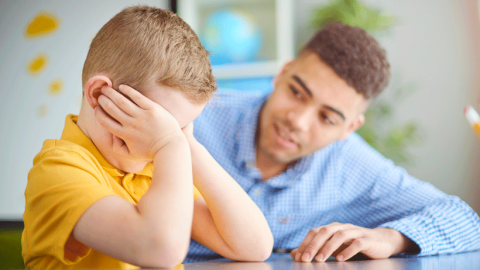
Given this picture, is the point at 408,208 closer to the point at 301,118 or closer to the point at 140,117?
the point at 301,118

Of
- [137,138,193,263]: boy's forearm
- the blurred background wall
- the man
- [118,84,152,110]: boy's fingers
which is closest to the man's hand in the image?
the man

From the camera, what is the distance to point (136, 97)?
586mm

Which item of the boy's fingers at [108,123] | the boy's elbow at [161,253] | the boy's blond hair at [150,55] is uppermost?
the boy's blond hair at [150,55]

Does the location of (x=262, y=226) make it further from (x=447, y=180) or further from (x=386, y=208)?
(x=447, y=180)

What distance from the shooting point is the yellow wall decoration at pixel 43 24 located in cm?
210

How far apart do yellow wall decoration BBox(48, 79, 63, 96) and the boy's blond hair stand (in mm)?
1603

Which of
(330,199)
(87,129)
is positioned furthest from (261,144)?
(87,129)

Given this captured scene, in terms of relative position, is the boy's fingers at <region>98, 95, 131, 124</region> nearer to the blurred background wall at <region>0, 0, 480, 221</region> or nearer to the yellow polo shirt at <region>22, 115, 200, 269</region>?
the yellow polo shirt at <region>22, 115, 200, 269</region>

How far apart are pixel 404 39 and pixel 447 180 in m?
0.98

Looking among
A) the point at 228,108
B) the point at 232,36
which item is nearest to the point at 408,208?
the point at 228,108

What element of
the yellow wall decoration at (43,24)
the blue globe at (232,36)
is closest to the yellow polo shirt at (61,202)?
the yellow wall decoration at (43,24)

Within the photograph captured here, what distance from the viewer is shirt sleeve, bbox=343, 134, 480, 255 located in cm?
98

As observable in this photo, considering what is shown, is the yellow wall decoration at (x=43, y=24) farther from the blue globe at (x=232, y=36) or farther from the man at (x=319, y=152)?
the man at (x=319, y=152)

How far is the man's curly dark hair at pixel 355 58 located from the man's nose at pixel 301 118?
16 centimetres
